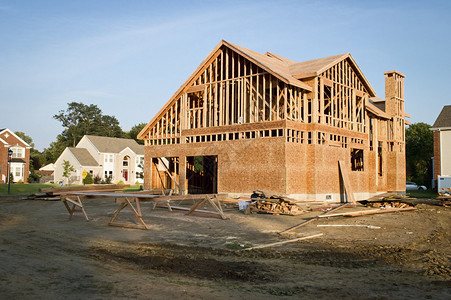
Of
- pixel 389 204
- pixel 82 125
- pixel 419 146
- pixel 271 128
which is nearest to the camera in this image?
pixel 389 204

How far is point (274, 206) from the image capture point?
17844 millimetres

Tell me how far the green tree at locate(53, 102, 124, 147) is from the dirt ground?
90.2 metres

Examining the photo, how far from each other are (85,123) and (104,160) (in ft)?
138

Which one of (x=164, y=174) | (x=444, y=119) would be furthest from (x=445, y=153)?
(x=164, y=174)

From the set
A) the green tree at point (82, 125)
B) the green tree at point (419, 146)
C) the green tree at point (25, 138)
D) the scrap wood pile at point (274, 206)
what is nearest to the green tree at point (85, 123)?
the green tree at point (82, 125)

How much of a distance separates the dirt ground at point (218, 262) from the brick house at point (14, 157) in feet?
158

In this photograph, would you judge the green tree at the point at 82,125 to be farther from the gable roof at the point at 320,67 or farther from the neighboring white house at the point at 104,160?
the gable roof at the point at 320,67

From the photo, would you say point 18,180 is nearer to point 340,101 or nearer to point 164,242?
point 340,101

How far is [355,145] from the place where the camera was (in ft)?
91.3

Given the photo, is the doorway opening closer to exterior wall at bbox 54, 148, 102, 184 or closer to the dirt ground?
the dirt ground

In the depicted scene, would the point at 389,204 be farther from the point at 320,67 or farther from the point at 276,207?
the point at 320,67

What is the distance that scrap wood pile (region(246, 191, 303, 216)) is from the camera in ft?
58.0

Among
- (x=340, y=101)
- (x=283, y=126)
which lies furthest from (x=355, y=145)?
(x=283, y=126)

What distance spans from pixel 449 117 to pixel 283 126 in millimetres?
26844
